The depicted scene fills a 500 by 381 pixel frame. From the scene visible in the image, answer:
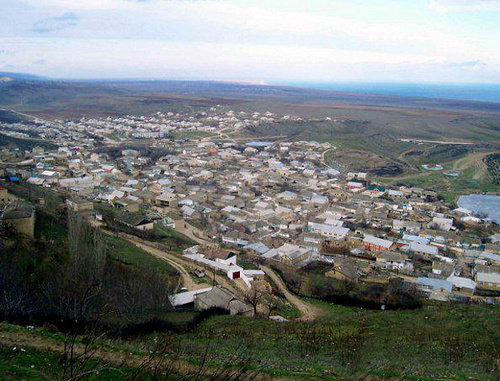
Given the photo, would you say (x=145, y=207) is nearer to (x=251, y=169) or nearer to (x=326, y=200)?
(x=326, y=200)

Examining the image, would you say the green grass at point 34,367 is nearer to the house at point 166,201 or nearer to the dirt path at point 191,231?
the dirt path at point 191,231

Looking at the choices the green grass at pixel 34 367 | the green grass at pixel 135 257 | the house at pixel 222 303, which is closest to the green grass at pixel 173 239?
the green grass at pixel 135 257

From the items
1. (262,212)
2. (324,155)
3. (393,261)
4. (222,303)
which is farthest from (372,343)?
(324,155)

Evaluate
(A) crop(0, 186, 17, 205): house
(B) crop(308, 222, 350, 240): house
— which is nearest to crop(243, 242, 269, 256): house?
(B) crop(308, 222, 350, 240): house

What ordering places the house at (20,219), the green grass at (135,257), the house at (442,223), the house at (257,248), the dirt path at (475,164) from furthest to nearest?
the dirt path at (475,164) → the house at (442,223) → the house at (257,248) → the green grass at (135,257) → the house at (20,219)

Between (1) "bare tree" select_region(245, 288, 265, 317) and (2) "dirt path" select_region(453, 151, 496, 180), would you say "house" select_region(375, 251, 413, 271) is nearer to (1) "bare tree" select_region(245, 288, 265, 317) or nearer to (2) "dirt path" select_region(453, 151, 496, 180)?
(1) "bare tree" select_region(245, 288, 265, 317)

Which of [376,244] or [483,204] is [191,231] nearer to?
[376,244]

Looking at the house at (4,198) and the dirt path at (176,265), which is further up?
the house at (4,198)

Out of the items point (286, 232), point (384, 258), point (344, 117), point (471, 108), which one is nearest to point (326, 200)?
point (286, 232)
